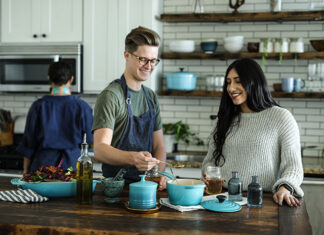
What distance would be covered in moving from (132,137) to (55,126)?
1.04m

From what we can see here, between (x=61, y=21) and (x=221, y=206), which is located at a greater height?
(x=61, y=21)

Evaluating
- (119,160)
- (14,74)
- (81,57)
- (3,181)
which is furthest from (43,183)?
(14,74)

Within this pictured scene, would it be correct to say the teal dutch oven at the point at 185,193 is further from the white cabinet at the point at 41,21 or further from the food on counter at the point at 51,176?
the white cabinet at the point at 41,21

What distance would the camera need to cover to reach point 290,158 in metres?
2.44

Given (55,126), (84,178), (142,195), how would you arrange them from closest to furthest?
(142,195) → (84,178) → (55,126)

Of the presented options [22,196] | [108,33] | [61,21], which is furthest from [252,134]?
[61,21]

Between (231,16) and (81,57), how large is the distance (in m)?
1.63

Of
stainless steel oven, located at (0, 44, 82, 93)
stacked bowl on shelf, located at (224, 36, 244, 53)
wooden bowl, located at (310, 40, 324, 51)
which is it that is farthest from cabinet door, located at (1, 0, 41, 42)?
wooden bowl, located at (310, 40, 324, 51)

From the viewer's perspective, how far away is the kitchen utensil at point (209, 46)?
451 cm

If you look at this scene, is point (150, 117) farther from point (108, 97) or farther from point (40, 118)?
point (40, 118)

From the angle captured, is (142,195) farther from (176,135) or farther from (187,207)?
(176,135)

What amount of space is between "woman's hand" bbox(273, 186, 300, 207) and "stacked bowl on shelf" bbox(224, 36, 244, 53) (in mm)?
2459

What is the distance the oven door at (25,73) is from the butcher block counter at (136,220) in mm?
2716

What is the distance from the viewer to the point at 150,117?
2.87 meters
